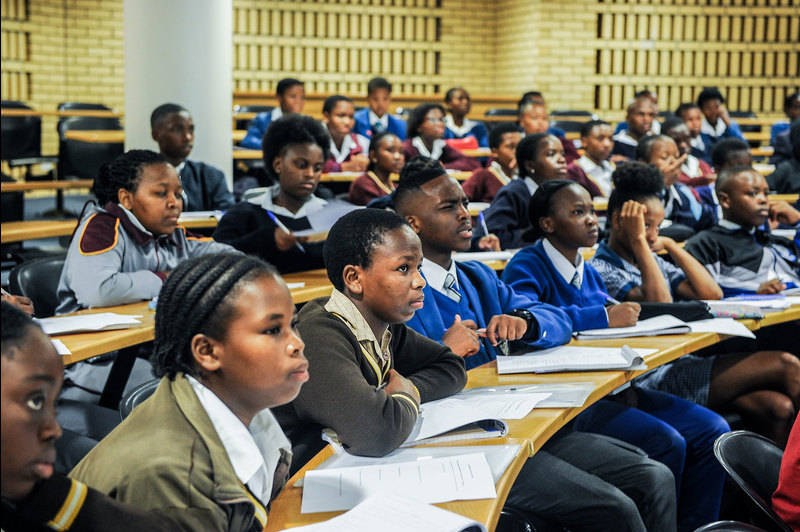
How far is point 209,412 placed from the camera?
4.52 feet

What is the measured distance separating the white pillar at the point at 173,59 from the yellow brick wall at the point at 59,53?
21.4ft

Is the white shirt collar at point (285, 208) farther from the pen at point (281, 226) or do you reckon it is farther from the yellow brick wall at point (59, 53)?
the yellow brick wall at point (59, 53)

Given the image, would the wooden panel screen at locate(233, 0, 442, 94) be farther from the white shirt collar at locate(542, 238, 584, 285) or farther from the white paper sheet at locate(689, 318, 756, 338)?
the white paper sheet at locate(689, 318, 756, 338)

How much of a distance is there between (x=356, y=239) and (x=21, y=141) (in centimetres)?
782

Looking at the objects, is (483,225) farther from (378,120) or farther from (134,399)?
(378,120)

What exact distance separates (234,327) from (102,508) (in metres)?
0.37

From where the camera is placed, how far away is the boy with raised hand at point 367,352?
71.1 inches

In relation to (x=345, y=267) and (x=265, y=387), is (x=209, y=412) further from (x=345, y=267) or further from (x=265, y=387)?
(x=345, y=267)

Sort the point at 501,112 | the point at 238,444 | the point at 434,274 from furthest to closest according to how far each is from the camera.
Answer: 1. the point at 501,112
2. the point at 434,274
3. the point at 238,444

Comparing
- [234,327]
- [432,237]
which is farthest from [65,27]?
[234,327]

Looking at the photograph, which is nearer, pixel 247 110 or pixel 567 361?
pixel 567 361

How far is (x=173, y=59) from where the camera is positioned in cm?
544

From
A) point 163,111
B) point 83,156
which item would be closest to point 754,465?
point 163,111

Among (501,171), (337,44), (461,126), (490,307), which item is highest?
(337,44)
